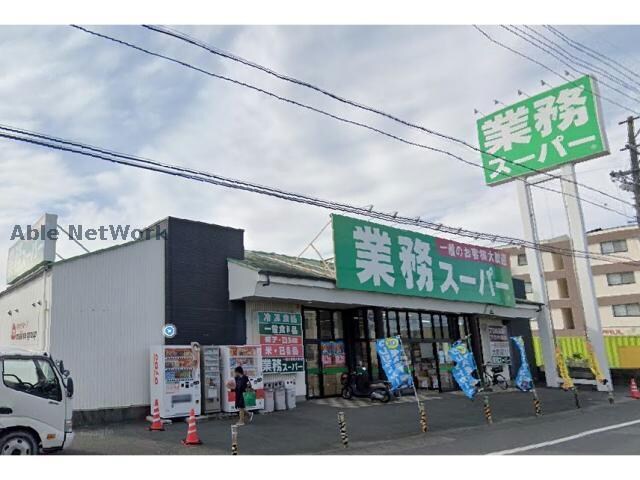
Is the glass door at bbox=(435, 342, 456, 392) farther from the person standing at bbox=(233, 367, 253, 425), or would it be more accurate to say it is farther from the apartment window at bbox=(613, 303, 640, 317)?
the apartment window at bbox=(613, 303, 640, 317)

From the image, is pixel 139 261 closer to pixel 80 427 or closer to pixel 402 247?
pixel 80 427

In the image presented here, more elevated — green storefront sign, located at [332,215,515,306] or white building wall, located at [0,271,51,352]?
green storefront sign, located at [332,215,515,306]

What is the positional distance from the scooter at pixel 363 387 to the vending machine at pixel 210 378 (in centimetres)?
607

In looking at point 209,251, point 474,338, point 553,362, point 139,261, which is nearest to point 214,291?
point 209,251

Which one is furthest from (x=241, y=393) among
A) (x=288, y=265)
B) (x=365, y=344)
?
(x=365, y=344)

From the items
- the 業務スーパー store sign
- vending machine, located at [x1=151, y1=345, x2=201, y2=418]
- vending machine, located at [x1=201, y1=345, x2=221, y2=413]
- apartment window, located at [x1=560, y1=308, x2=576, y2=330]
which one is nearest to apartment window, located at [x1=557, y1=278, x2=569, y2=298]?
apartment window, located at [x1=560, y1=308, x2=576, y2=330]

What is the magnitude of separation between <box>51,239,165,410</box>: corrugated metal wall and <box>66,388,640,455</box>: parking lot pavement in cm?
116

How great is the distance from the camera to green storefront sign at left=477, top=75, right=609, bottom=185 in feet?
84.3

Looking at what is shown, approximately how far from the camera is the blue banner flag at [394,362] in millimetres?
17734

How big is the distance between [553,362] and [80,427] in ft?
78.8

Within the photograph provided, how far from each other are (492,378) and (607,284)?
1092 inches

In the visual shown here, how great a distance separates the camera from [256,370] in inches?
647

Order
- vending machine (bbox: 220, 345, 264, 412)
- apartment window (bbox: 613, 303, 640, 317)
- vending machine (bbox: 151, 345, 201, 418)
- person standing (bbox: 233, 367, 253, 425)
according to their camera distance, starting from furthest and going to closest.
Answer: apartment window (bbox: 613, 303, 640, 317), vending machine (bbox: 220, 345, 264, 412), vending machine (bbox: 151, 345, 201, 418), person standing (bbox: 233, 367, 253, 425)

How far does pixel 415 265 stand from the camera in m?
21.8
